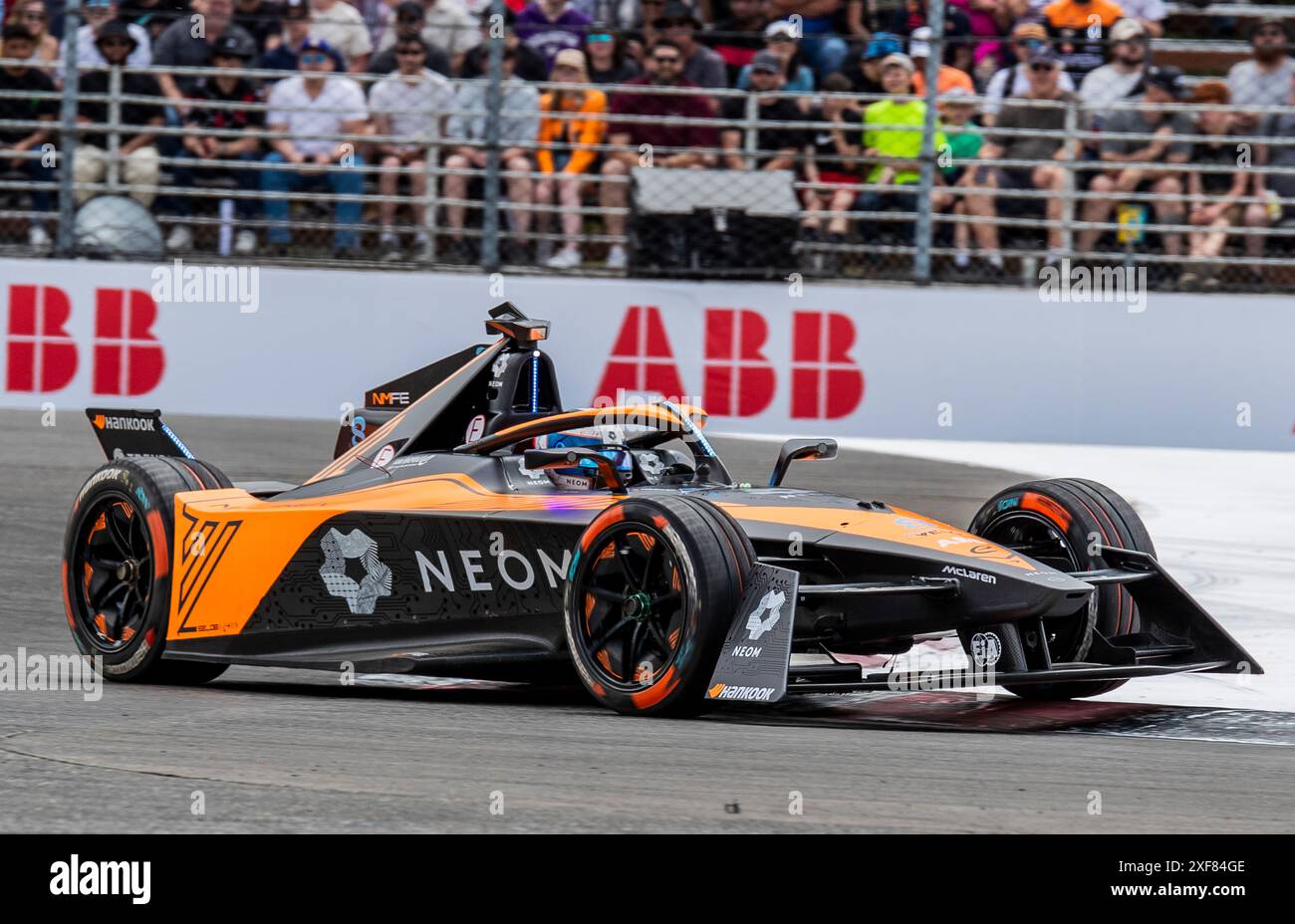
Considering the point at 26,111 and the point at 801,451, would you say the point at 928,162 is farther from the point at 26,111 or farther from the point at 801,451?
the point at 801,451

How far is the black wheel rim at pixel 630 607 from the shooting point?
19.7 ft

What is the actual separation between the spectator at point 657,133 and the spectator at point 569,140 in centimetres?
15

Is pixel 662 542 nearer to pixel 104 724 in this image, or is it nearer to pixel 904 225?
pixel 104 724

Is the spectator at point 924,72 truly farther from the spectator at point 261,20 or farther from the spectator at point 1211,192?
the spectator at point 261,20

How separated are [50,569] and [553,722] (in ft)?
15.0

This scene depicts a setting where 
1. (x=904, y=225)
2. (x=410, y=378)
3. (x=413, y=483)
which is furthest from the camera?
(x=904, y=225)

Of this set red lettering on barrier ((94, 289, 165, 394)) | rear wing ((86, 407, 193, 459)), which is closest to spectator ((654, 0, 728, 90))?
red lettering on barrier ((94, 289, 165, 394))

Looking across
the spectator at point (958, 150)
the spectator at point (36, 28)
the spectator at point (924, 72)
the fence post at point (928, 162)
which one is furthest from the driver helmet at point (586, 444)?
the spectator at point (36, 28)

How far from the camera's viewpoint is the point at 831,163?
14.5 metres

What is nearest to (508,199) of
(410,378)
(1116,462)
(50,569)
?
(1116,462)

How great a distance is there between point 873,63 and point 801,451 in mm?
8050

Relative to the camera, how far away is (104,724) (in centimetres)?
605

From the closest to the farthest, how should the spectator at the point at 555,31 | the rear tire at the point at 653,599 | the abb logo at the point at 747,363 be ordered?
the rear tire at the point at 653,599 < the abb logo at the point at 747,363 < the spectator at the point at 555,31
